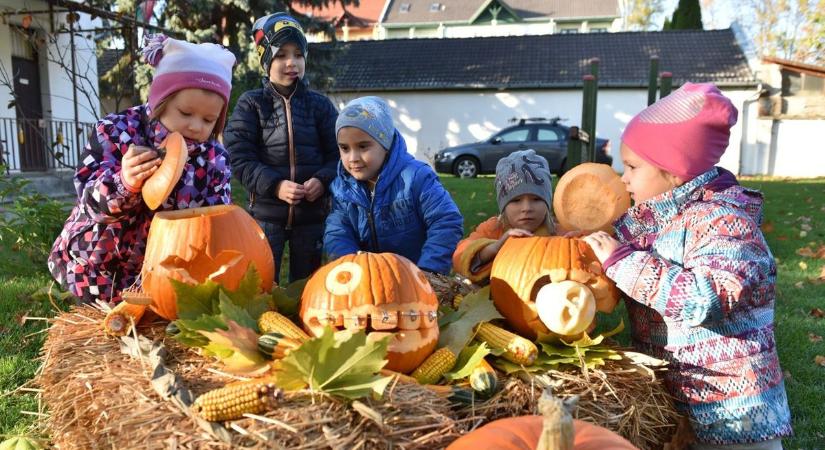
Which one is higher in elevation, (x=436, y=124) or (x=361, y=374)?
(x=436, y=124)

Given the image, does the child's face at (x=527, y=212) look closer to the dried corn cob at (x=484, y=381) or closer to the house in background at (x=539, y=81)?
the dried corn cob at (x=484, y=381)

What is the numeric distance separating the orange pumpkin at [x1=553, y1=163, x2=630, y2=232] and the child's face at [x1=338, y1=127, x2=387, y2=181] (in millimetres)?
868

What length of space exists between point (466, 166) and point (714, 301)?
16.5m

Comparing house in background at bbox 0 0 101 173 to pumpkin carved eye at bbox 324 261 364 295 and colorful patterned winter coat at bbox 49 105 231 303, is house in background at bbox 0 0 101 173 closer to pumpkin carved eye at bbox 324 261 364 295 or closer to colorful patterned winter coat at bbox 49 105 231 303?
colorful patterned winter coat at bbox 49 105 231 303

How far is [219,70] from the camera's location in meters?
2.27

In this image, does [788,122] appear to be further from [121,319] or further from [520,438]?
[121,319]

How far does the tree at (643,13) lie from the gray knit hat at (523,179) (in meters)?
39.7

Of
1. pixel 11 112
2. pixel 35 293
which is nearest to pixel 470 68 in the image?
pixel 11 112

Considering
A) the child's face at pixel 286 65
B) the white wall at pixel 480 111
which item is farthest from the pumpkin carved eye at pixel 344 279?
the white wall at pixel 480 111

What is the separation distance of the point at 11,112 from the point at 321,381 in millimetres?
12135

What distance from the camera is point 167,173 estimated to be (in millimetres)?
1877

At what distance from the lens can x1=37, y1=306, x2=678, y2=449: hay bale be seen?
4.41ft

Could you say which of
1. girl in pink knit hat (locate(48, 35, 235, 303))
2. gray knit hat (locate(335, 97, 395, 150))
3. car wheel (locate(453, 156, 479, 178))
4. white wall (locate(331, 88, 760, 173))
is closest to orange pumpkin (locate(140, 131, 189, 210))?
girl in pink knit hat (locate(48, 35, 235, 303))

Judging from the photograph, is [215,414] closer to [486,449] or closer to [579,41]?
[486,449]
